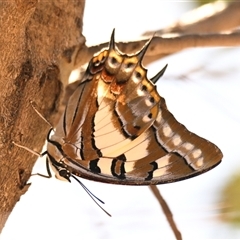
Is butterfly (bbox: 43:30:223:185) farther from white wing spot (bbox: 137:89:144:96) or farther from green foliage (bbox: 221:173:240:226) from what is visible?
green foliage (bbox: 221:173:240:226)

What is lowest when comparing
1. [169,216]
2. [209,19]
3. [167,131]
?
[169,216]

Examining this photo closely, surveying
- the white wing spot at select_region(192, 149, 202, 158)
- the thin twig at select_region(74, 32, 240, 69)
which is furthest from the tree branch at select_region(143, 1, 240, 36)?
the white wing spot at select_region(192, 149, 202, 158)

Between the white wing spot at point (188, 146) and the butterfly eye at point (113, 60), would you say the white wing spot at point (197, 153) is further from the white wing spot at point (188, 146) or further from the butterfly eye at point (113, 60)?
the butterfly eye at point (113, 60)

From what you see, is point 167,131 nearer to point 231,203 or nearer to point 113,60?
point 113,60

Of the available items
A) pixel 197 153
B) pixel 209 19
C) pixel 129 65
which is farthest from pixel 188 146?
pixel 209 19

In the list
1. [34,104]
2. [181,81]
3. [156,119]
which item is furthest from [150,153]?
[181,81]

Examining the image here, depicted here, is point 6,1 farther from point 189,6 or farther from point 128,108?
point 189,6

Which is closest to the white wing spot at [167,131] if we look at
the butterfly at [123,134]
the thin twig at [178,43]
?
the butterfly at [123,134]
